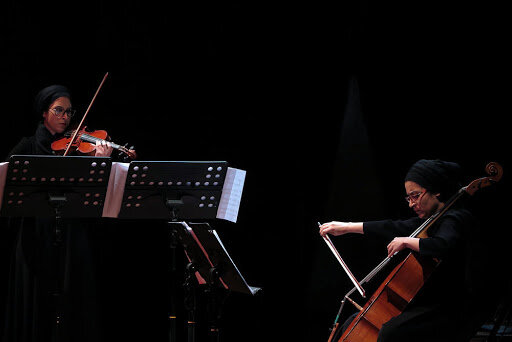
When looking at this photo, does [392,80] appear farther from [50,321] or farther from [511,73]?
Result: [50,321]

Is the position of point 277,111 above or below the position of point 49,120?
above

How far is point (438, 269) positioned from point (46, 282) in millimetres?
2064

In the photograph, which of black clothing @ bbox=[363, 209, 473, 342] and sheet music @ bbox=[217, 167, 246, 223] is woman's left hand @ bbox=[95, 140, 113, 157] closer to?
sheet music @ bbox=[217, 167, 246, 223]

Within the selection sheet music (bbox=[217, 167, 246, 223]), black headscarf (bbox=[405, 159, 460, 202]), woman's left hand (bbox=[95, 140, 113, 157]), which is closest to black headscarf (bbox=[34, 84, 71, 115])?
woman's left hand (bbox=[95, 140, 113, 157])

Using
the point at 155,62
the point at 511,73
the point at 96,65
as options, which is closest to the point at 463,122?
the point at 511,73

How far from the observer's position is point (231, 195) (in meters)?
3.34

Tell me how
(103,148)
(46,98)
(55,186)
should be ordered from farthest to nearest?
1. (46,98)
2. (103,148)
3. (55,186)

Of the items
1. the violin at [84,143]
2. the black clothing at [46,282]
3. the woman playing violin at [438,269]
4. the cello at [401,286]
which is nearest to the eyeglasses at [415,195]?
the woman playing violin at [438,269]

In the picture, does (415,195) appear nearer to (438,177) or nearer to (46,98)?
(438,177)

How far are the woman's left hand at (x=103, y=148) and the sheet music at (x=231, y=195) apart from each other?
27.0 inches

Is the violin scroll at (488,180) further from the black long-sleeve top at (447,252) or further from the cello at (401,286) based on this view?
the black long-sleeve top at (447,252)

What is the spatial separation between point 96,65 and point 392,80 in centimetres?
200

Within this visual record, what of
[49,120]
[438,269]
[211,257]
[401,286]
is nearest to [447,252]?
[438,269]

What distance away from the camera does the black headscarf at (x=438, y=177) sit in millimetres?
3045
